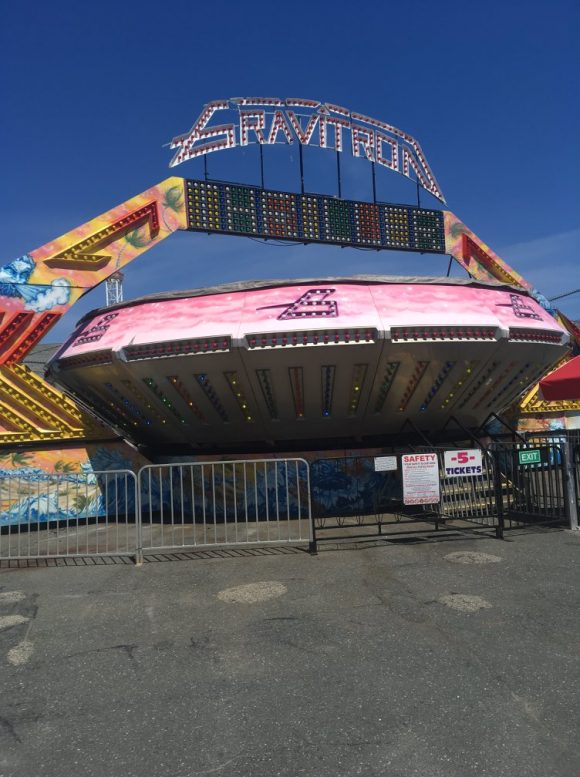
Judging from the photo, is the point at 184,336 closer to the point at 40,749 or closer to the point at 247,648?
the point at 247,648

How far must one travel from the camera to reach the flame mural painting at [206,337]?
9656 mm

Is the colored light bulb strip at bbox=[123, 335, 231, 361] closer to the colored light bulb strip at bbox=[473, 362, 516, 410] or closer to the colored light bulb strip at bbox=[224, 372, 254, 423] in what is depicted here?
the colored light bulb strip at bbox=[224, 372, 254, 423]

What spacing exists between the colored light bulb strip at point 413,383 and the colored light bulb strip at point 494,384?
179 cm

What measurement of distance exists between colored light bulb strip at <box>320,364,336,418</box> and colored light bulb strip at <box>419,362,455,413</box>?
1.96 meters

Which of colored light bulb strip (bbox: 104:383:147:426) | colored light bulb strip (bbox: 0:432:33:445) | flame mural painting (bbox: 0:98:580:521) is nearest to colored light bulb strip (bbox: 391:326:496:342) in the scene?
flame mural painting (bbox: 0:98:580:521)

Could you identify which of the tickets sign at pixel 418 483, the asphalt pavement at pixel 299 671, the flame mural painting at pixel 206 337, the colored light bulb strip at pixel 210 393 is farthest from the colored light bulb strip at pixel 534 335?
the colored light bulb strip at pixel 210 393

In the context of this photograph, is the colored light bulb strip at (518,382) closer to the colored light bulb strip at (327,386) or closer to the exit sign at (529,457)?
the exit sign at (529,457)

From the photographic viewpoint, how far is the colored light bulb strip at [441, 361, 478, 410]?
A: 34.5 feet

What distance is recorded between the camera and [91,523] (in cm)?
1180

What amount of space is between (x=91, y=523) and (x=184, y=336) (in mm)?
4988

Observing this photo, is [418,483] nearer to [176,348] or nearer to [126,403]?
[176,348]

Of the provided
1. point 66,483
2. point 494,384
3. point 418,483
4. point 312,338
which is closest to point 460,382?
point 494,384

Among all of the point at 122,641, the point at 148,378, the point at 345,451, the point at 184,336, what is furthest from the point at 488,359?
the point at 122,641

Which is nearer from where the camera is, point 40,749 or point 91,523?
point 40,749
